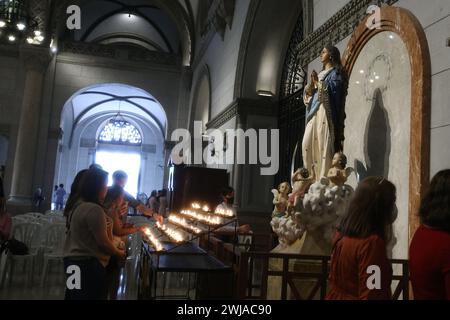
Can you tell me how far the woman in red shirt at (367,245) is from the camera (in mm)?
2004

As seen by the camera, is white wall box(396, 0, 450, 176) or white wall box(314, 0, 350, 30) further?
white wall box(314, 0, 350, 30)

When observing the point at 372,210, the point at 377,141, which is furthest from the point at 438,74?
the point at 372,210

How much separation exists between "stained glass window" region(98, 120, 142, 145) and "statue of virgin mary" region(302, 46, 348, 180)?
24.7 meters

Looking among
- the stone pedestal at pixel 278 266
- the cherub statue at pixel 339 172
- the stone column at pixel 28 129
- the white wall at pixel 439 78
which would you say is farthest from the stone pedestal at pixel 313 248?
the stone column at pixel 28 129

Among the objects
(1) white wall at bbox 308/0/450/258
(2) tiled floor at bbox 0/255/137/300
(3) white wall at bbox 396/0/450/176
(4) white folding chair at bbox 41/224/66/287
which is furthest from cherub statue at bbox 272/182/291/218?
(4) white folding chair at bbox 41/224/66/287

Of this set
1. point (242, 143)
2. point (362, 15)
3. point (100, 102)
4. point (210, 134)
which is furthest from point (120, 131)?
point (362, 15)

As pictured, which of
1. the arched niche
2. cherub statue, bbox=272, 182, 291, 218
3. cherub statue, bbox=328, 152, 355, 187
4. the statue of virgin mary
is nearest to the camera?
the arched niche

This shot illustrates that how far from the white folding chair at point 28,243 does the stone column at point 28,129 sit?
8.87 m

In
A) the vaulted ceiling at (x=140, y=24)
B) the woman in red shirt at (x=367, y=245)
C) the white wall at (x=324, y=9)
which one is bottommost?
the woman in red shirt at (x=367, y=245)

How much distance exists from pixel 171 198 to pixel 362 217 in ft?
36.8

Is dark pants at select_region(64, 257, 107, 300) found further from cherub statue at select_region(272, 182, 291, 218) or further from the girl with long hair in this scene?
cherub statue at select_region(272, 182, 291, 218)

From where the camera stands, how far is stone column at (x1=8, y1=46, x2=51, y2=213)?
1559 cm

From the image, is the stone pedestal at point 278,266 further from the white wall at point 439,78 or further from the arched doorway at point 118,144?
the arched doorway at point 118,144

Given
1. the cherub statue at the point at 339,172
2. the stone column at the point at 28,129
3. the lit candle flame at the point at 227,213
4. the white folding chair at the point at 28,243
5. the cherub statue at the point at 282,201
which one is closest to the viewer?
the cherub statue at the point at 339,172
